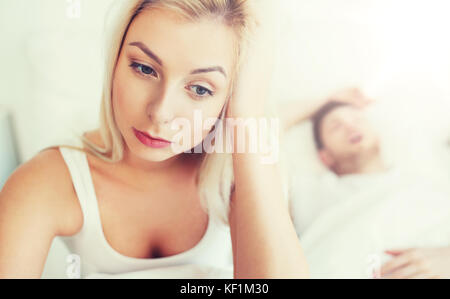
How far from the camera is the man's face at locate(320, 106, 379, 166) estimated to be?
90cm

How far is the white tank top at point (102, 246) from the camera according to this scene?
0.84 meters

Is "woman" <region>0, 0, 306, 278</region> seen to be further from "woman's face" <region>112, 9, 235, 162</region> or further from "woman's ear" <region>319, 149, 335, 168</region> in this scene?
"woman's ear" <region>319, 149, 335, 168</region>

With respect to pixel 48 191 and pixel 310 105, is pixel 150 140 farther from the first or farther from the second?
pixel 310 105

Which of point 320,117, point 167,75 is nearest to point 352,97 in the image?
point 320,117

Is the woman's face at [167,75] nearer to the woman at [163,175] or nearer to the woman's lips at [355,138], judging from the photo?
the woman at [163,175]

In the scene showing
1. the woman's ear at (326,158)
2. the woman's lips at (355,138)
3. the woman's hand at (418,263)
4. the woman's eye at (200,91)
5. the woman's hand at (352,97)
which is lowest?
the woman's hand at (418,263)

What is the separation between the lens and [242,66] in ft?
2.66

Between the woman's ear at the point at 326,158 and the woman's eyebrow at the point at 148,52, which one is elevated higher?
the woman's eyebrow at the point at 148,52

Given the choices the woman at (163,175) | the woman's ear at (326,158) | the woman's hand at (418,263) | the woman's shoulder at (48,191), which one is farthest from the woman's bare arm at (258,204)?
the woman's shoulder at (48,191)

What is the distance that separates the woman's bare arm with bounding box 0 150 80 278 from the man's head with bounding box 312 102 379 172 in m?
0.59

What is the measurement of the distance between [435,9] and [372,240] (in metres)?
0.57

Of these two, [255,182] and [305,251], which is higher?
[255,182]
